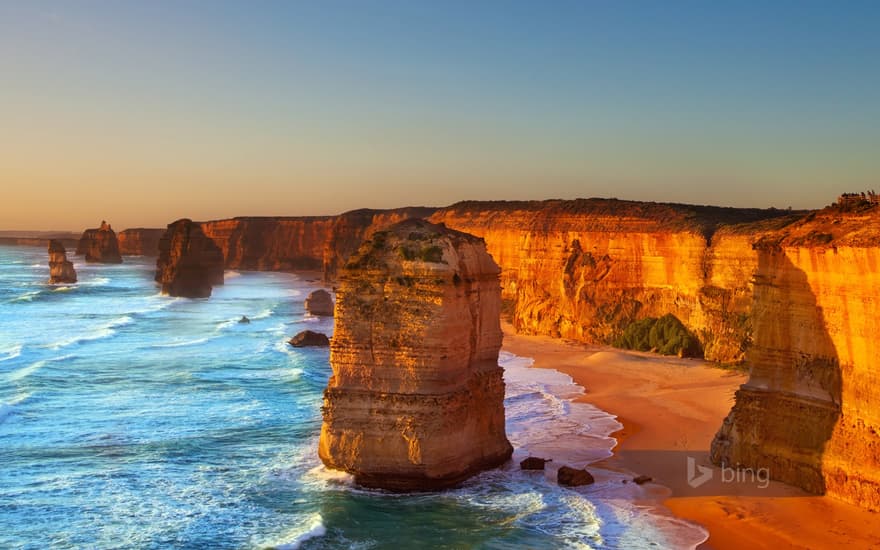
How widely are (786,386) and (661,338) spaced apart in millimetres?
23561

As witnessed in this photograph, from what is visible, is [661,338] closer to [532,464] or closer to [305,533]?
[532,464]

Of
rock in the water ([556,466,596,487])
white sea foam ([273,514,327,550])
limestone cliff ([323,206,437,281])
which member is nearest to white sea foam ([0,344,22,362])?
white sea foam ([273,514,327,550])

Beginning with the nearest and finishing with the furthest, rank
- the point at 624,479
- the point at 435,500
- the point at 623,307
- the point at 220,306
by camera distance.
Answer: the point at 435,500 → the point at 624,479 → the point at 623,307 → the point at 220,306

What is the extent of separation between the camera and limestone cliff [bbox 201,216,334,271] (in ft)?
452

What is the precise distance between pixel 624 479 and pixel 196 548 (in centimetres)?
1024

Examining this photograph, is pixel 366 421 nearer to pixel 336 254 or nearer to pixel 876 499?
pixel 876 499

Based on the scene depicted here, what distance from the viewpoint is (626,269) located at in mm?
46250

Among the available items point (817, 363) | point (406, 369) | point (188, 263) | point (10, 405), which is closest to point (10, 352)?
point (10, 405)

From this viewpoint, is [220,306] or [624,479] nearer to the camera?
[624,479]

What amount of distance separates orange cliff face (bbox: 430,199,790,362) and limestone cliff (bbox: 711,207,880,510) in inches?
739

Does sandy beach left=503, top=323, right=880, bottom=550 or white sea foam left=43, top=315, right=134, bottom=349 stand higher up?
sandy beach left=503, top=323, right=880, bottom=550

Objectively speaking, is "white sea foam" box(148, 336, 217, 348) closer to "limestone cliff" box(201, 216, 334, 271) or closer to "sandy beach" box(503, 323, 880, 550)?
"sandy beach" box(503, 323, 880, 550)

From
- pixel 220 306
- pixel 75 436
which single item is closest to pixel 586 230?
pixel 75 436

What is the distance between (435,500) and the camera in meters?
19.0
